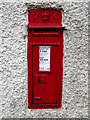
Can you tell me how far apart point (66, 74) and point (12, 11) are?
1.02 meters

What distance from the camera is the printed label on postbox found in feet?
8.67

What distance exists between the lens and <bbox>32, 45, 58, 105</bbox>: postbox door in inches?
104

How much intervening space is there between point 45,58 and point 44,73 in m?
0.19

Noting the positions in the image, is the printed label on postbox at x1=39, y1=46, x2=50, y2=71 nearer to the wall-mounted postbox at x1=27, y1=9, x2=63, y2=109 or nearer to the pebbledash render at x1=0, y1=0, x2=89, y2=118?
the wall-mounted postbox at x1=27, y1=9, x2=63, y2=109

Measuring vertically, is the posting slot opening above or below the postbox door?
above

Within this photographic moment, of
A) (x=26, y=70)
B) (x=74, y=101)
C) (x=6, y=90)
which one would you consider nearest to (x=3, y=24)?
(x=26, y=70)

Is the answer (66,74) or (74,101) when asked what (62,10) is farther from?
(74,101)

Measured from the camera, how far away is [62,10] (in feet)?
8.58

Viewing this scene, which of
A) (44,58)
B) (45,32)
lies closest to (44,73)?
(44,58)

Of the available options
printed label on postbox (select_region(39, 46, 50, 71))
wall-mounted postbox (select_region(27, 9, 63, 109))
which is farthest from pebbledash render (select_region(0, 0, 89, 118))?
printed label on postbox (select_region(39, 46, 50, 71))

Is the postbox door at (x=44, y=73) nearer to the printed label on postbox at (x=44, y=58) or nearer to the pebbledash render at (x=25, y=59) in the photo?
the printed label on postbox at (x=44, y=58)

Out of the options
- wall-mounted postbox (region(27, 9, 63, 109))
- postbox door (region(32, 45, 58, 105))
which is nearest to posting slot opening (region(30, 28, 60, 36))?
wall-mounted postbox (region(27, 9, 63, 109))

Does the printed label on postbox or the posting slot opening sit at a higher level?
the posting slot opening

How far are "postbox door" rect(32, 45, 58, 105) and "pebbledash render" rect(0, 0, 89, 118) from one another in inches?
4.6
